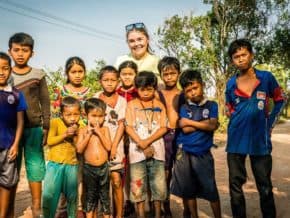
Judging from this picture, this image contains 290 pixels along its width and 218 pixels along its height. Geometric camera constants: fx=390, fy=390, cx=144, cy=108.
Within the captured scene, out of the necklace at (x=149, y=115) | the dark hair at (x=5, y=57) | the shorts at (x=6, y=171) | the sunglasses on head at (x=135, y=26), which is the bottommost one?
the shorts at (x=6, y=171)

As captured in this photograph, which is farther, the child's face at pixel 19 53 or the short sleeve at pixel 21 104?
the child's face at pixel 19 53

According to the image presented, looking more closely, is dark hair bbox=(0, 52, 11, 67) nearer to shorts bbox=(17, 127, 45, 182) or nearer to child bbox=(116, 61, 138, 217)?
shorts bbox=(17, 127, 45, 182)

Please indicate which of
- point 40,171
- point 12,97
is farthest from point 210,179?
point 12,97

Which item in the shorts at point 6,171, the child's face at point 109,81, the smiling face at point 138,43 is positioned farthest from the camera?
the smiling face at point 138,43

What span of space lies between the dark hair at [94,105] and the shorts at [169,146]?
2.48 feet

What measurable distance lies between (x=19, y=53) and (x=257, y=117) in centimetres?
236

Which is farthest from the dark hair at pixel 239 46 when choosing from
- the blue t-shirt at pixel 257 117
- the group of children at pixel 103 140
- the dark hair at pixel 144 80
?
the dark hair at pixel 144 80

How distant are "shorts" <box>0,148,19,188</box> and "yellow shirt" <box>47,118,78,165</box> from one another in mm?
368

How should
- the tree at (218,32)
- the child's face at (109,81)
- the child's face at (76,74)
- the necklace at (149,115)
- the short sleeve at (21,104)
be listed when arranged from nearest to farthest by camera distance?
the short sleeve at (21,104) → the necklace at (149,115) → the child's face at (109,81) → the child's face at (76,74) → the tree at (218,32)

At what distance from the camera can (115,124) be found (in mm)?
3885

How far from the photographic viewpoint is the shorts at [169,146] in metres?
4.04

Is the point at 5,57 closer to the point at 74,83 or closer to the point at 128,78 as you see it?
the point at 74,83

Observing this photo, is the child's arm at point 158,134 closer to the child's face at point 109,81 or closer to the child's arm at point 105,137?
the child's arm at point 105,137

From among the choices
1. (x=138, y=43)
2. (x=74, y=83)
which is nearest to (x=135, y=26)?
(x=138, y=43)
